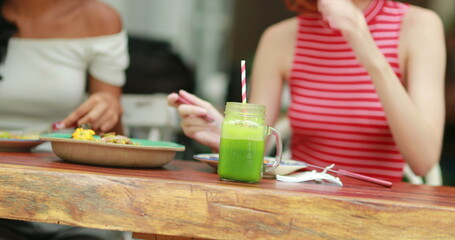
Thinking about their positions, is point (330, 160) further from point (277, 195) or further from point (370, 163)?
point (277, 195)

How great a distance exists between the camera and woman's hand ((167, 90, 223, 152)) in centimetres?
136

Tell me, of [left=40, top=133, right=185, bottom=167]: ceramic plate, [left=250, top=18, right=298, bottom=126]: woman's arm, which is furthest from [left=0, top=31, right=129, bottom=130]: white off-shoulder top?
[left=40, top=133, right=185, bottom=167]: ceramic plate

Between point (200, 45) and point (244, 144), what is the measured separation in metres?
4.86

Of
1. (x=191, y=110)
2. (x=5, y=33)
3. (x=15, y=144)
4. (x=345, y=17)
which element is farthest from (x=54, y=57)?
(x=345, y=17)

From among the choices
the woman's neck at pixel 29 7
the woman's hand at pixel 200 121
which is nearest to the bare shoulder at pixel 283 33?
the woman's hand at pixel 200 121

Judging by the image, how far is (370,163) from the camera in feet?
5.56

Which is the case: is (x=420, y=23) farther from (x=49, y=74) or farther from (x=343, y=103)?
(x=49, y=74)

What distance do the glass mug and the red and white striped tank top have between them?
2.38 feet

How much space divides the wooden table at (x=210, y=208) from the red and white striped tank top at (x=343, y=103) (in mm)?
710

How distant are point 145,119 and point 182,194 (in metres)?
1.07

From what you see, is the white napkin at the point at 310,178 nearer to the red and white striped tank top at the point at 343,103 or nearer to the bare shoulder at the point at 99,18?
the red and white striped tank top at the point at 343,103

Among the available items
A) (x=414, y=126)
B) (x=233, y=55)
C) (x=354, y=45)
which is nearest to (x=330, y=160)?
(x=414, y=126)

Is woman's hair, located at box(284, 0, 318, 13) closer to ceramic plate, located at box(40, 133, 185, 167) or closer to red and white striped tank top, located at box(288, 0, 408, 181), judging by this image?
red and white striped tank top, located at box(288, 0, 408, 181)

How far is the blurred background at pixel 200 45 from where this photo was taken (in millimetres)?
3834
